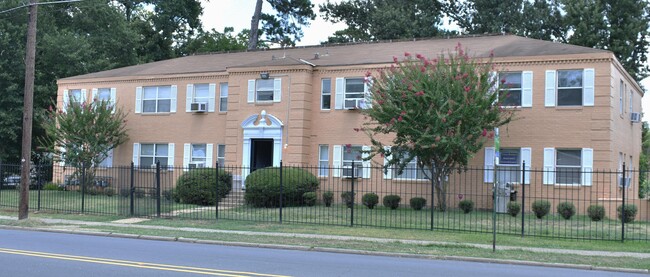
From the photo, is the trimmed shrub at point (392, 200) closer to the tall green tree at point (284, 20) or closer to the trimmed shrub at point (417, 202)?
the trimmed shrub at point (417, 202)

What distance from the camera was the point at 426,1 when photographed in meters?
47.2

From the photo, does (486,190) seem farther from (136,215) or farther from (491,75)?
(136,215)

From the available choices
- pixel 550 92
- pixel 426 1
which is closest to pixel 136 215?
pixel 550 92

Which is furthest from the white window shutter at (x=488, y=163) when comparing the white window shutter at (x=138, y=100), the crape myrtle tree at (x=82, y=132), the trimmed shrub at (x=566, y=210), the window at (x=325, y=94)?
the crape myrtle tree at (x=82, y=132)

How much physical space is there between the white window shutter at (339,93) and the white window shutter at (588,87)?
9789 mm

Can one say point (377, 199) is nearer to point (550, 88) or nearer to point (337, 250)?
point (550, 88)

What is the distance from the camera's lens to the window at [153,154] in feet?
110

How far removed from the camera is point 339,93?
95.1 ft

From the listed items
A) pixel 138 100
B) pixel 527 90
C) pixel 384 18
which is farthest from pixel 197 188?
pixel 384 18

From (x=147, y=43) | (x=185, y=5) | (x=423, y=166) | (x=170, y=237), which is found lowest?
(x=170, y=237)

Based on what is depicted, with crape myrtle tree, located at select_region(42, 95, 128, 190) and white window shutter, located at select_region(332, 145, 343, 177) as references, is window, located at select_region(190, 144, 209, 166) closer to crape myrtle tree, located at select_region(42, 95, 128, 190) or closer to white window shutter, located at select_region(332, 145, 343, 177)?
crape myrtle tree, located at select_region(42, 95, 128, 190)

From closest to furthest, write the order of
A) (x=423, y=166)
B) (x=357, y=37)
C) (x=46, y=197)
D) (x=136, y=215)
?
1. (x=136, y=215)
2. (x=423, y=166)
3. (x=46, y=197)
4. (x=357, y=37)

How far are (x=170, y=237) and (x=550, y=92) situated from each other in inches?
603

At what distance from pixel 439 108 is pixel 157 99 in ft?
54.7
